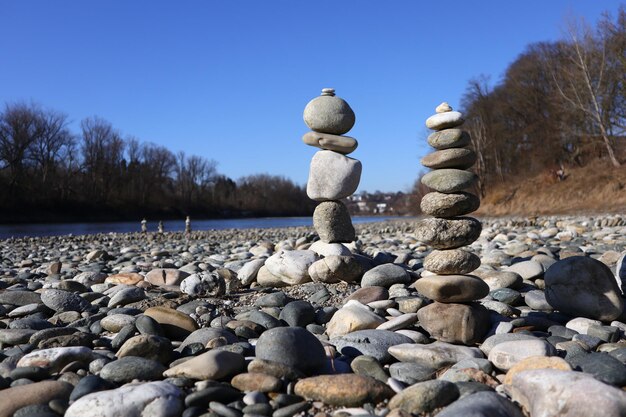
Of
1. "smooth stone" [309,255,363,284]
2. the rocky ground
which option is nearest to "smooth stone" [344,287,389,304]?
the rocky ground

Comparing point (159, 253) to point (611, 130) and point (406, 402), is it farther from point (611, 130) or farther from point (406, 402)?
point (611, 130)

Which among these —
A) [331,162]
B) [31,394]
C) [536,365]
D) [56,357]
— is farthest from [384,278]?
[31,394]

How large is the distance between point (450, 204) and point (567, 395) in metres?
1.68

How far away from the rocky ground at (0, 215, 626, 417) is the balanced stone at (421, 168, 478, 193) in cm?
69

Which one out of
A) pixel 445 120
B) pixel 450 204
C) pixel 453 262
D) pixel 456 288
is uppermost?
pixel 445 120

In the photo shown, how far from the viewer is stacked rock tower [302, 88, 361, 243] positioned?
19.8 feet

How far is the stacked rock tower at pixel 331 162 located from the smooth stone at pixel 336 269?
3.45 ft

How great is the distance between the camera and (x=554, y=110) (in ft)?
112

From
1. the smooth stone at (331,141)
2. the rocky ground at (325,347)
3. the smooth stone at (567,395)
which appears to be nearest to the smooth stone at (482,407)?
the rocky ground at (325,347)

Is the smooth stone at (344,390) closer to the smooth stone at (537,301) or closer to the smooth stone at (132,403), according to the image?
the smooth stone at (132,403)

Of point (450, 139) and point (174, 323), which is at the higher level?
point (450, 139)

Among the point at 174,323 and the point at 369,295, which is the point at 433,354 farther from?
the point at 174,323

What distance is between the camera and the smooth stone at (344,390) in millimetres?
2410

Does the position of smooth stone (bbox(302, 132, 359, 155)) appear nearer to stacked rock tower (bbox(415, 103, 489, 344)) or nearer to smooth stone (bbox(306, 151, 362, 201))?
smooth stone (bbox(306, 151, 362, 201))
